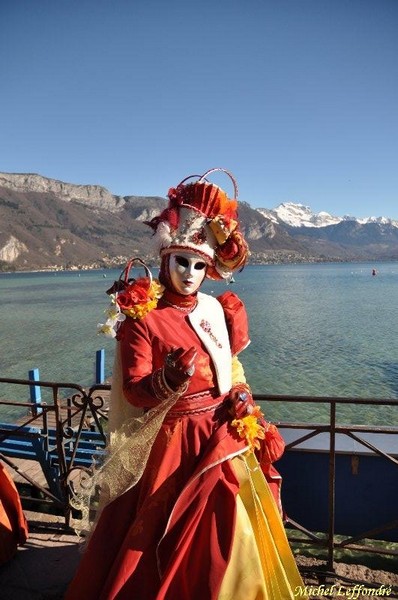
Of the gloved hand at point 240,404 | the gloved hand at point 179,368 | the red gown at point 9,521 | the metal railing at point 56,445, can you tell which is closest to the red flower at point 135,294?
the gloved hand at point 179,368

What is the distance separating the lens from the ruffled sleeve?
2701 millimetres

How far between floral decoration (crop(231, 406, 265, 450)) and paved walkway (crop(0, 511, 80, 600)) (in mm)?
1619

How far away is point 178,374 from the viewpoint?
78.9 inches

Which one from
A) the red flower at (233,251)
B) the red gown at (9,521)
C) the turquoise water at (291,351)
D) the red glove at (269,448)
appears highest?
the red flower at (233,251)

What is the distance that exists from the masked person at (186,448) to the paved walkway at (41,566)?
2.50 feet

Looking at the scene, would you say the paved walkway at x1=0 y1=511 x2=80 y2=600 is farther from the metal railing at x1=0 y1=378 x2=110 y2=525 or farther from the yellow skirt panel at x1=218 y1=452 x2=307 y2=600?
the yellow skirt panel at x1=218 y1=452 x2=307 y2=600

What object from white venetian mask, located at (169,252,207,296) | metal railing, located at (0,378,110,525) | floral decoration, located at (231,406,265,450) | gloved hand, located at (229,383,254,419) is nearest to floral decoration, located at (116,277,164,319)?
white venetian mask, located at (169,252,207,296)

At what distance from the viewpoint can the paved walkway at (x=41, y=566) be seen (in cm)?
283

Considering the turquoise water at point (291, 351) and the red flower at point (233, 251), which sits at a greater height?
the red flower at point (233, 251)

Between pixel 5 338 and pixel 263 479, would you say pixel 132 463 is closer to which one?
pixel 263 479

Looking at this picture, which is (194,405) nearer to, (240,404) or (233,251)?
(240,404)

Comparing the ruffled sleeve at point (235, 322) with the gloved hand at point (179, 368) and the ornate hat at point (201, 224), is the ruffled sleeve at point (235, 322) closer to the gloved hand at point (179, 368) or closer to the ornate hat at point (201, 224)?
the ornate hat at point (201, 224)

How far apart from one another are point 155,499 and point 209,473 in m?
0.30

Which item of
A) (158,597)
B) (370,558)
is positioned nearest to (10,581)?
(158,597)
